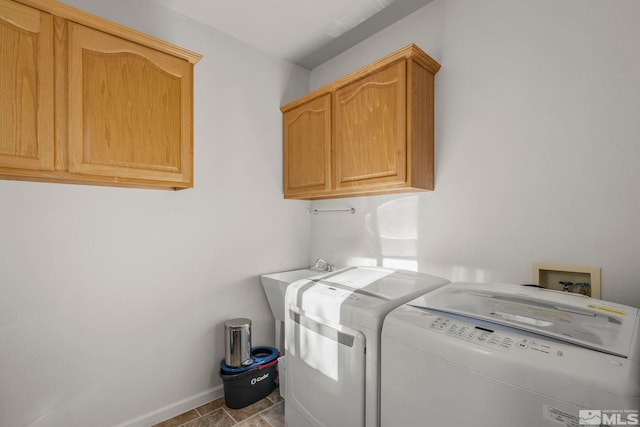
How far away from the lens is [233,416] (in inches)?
77.6

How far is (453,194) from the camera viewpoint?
5.98 feet

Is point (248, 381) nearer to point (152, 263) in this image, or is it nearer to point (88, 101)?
point (152, 263)

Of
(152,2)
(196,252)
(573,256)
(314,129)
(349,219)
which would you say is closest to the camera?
(573,256)

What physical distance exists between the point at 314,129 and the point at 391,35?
0.87 meters

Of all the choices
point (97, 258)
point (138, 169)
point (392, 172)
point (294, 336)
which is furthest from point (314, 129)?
point (97, 258)

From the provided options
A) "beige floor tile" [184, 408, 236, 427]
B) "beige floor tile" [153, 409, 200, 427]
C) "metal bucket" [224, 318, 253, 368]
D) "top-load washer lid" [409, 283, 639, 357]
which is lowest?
"beige floor tile" [153, 409, 200, 427]

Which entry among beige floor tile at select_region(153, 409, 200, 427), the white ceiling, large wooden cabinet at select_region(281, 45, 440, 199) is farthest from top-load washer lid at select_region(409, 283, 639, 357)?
the white ceiling

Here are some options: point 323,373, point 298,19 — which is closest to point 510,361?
point 323,373

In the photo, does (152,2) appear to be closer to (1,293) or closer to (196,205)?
(196,205)

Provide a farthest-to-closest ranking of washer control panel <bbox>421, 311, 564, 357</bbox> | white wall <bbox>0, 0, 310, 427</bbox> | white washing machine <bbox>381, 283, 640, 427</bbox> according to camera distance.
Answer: white wall <bbox>0, 0, 310, 427</bbox>
washer control panel <bbox>421, 311, 564, 357</bbox>
white washing machine <bbox>381, 283, 640, 427</bbox>

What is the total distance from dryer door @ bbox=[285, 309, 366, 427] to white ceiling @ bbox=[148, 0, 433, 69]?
1943mm

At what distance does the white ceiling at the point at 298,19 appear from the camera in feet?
6.39

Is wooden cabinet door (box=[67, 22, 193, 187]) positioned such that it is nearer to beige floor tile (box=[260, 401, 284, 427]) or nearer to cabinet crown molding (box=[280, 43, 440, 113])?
cabinet crown molding (box=[280, 43, 440, 113])

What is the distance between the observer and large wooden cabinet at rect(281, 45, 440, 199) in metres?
1.73
